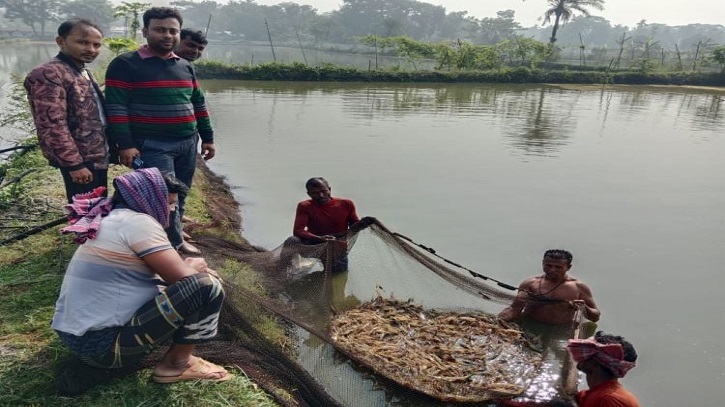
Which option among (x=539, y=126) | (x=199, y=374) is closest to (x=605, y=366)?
(x=199, y=374)

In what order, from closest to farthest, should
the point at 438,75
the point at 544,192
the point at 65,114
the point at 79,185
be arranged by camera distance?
the point at 65,114 < the point at 79,185 < the point at 544,192 < the point at 438,75

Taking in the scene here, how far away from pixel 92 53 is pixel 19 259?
1.54 m

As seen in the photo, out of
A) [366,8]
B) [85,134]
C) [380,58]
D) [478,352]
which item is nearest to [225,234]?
[85,134]

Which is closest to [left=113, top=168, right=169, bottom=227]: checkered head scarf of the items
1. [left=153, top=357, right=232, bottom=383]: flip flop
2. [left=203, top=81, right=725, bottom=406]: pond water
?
[left=153, top=357, right=232, bottom=383]: flip flop

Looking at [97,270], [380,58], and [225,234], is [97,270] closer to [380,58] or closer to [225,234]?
[225,234]

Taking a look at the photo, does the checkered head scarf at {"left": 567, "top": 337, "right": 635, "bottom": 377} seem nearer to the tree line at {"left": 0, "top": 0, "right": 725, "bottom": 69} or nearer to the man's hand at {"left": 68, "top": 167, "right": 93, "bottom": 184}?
the man's hand at {"left": 68, "top": 167, "right": 93, "bottom": 184}

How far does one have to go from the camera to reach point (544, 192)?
7.79 metres

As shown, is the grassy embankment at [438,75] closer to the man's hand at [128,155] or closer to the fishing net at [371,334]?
the fishing net at [371,334]

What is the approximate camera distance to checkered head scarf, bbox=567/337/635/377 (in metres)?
2.14

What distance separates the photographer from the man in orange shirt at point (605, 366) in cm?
213

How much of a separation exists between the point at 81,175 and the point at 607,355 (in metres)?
3.08

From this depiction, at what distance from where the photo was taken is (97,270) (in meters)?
2.01

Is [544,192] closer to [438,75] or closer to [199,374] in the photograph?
[199,374]

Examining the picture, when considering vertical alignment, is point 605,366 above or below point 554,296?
above
